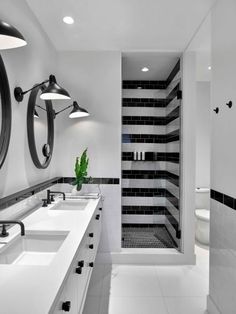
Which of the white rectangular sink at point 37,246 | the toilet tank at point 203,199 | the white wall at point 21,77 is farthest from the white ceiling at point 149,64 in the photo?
the white rectangular sink at point 37,246

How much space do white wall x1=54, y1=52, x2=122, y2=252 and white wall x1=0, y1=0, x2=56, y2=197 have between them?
0.62 meters

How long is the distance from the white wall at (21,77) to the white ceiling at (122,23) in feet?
0.63

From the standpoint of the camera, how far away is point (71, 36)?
2627 mm

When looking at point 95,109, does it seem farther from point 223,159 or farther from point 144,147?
point 223,159

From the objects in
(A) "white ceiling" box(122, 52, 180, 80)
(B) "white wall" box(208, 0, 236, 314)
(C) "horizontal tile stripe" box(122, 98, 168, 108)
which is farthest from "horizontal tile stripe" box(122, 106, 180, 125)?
(B) "white wall" box(208, 0, 236, 314)

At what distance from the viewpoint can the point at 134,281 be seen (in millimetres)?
2602

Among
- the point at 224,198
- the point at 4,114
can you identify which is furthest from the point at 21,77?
the point at 224,198

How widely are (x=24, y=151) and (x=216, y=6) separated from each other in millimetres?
1928

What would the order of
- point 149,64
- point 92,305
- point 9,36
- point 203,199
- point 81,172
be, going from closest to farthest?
point 9,36 → point 92,305 → point 81,172 → point 149,64 → point 203,199

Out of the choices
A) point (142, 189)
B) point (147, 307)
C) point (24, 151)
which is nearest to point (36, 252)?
point (24, 151)

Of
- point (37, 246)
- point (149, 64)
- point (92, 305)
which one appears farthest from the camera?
point (149, 64)

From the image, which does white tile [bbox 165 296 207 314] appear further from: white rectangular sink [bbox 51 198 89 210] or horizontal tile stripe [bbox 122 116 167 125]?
horizontal tile stripe [bbox 122 116 167 125]

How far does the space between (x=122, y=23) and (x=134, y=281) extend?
2564 millimetres

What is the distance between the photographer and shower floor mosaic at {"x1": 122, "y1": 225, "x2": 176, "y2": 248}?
3.29m
